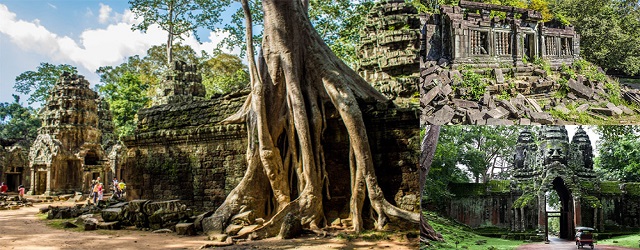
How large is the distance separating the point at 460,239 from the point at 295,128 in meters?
3.62

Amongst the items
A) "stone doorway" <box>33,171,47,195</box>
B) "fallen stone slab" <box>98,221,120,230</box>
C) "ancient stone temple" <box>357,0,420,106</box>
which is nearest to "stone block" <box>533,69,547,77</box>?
"ancient stone temple" <box>357,0,420,106</box>

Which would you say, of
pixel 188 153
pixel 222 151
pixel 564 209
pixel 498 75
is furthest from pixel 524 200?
pixel 188 153

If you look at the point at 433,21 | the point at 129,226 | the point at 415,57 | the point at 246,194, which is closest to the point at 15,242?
the point at 129,226

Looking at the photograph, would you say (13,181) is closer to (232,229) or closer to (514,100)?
(232,229)

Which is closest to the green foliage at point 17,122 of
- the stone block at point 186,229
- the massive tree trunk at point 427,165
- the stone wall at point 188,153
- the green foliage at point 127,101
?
the green foliage at point 127,101

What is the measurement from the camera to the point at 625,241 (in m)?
3.41

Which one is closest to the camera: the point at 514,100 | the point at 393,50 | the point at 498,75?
the point at 514,100

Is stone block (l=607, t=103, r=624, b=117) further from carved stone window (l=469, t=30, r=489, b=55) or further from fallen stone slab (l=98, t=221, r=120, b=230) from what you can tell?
fallen stone slab (l=98, t=221, r=120, b=230)

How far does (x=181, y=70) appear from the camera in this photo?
1661 cm

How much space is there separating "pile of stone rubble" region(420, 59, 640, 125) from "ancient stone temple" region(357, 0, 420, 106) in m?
2.53

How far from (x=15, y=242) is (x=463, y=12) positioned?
23.6ft

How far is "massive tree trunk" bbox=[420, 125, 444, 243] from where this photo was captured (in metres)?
3.86

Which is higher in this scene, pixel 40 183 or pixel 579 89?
pixel 579 89

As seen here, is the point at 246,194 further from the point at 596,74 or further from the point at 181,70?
the point at 181,70
